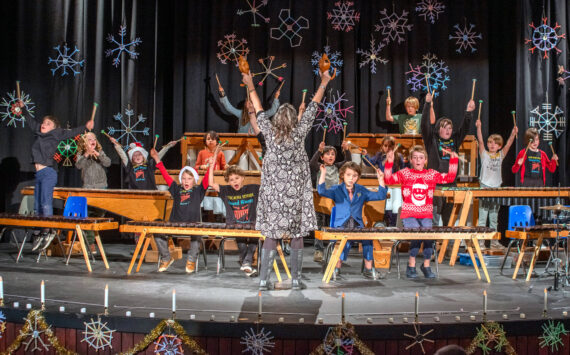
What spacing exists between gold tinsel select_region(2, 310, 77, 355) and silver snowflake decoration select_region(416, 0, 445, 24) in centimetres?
830

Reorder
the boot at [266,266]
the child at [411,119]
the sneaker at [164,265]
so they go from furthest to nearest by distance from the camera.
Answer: the child at [411,119] < the sneaker at [164,265] < the boot at [266,266]

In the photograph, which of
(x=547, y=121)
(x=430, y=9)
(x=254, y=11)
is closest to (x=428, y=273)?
(x=547, y=121)

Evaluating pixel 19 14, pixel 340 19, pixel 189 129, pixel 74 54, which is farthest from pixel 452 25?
pixel 19 14

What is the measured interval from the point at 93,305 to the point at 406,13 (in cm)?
787

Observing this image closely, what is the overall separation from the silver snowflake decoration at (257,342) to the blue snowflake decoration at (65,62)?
23.2 ft

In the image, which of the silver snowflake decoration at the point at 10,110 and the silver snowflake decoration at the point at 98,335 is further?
the silver snowflake decoration at the point at 10,110

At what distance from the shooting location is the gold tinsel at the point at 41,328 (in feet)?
15.0

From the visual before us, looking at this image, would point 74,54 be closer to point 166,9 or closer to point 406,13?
point 166,9

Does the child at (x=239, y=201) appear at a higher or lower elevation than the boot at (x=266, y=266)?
higher

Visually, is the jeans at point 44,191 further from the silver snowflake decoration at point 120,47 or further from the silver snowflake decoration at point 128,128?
the silver snowflake decoration at point 120,47

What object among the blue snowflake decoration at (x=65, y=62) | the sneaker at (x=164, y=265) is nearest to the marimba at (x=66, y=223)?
the sneaker at (x=164, y=265)

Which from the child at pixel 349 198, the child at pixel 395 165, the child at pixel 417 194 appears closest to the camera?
the child at pixel 417 194

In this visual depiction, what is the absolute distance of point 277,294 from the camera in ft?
18.7

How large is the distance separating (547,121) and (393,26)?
2970 mm
